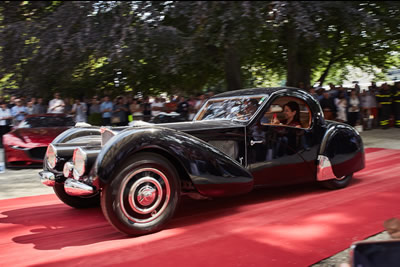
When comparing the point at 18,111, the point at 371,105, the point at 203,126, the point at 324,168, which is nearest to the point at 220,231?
the point at 203,126

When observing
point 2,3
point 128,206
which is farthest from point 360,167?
point 2,3

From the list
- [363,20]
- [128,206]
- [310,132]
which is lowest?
[128,206]

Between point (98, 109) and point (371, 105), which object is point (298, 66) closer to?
point (371, 105)

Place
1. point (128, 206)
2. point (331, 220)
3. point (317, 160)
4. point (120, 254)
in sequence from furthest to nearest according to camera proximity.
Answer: point (317, 160), point (331, 220), point (128, 206), point (120, 254)

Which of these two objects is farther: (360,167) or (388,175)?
(388,175)

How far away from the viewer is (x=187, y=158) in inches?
158

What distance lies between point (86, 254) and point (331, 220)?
250 cm

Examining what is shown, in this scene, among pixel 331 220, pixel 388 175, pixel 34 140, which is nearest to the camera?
pixel 331 220

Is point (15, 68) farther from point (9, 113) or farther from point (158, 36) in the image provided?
point (158, 36)

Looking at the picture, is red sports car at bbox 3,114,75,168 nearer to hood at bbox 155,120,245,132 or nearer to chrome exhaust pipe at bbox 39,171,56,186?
chrome exhaust pipe at bbox 39,171,56,186

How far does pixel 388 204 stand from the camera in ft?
15.4

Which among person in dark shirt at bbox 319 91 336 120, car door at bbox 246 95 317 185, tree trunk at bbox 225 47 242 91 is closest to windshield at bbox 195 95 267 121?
car door at bbox 246 95 317 185

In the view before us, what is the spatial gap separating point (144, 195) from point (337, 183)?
307 centimetres

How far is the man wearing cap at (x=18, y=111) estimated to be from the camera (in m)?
12.1
